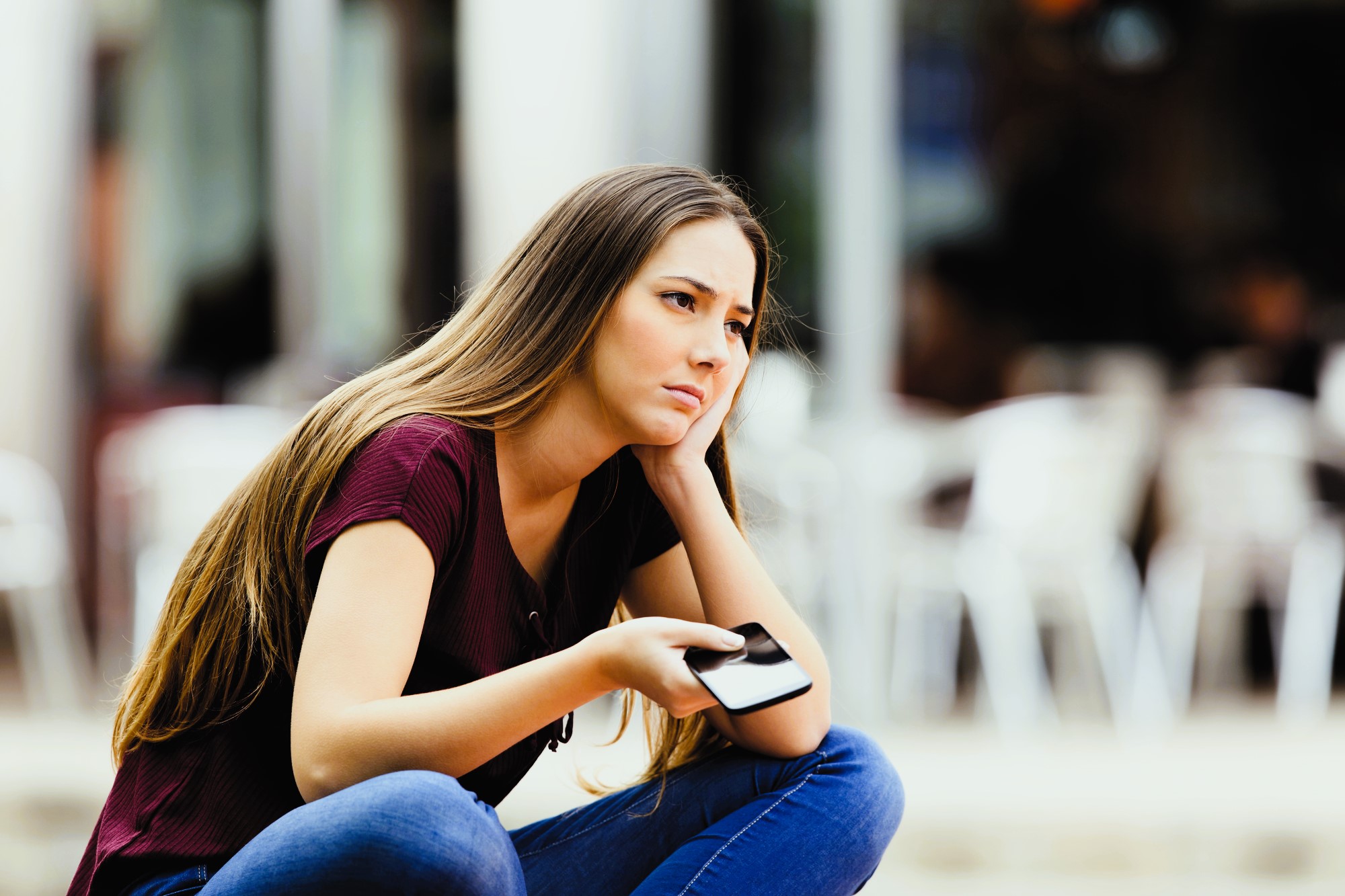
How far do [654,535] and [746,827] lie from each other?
0.39 metres

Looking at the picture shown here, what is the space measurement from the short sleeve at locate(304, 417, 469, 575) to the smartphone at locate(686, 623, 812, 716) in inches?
10.4

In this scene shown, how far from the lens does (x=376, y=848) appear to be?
3.77 feet

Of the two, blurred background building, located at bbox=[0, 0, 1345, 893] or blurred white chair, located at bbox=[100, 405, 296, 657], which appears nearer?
blurred background building, located at bbox=[0, 0, 1345, 893]

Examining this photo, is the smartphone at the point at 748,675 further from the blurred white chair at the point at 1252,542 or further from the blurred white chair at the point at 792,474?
the blurred white chair at the point at 1252,542

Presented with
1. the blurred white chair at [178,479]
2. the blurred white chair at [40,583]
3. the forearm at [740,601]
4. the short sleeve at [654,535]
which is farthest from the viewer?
the blurred white chair at [40,583]

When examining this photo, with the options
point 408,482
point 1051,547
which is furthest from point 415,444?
point 1051,547

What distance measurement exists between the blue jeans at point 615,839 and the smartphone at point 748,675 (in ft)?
0.76

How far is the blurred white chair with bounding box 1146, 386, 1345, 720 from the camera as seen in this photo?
3678 mm

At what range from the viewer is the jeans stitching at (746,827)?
1.37 m

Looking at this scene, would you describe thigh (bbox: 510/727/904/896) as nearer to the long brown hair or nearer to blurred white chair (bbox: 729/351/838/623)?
the long brown hair

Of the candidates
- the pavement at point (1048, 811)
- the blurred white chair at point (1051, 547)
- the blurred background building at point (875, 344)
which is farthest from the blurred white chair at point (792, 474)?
the pavement at point (1048, 811)

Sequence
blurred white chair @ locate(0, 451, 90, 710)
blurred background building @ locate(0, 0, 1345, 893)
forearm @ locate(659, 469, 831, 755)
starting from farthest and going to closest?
blurred white chair @ locate(0, 451, 90, 710)
blurred background building @ locate(0, 0, 1345, 893)
forearm @ locate(659, 469, 831, 755)

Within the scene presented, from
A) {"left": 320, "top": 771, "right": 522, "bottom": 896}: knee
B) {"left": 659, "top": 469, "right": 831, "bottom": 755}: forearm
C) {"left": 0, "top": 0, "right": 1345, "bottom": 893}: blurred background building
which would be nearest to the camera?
{"left": 320, "top": 771, "right": 522, "bottom": 896}: knee

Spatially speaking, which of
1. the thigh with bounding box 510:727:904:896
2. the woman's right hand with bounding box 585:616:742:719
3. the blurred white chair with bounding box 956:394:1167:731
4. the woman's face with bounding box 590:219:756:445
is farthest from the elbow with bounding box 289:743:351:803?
the blurred white chair with bounding box 956:394:1167:731
